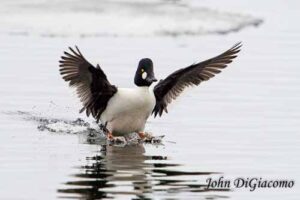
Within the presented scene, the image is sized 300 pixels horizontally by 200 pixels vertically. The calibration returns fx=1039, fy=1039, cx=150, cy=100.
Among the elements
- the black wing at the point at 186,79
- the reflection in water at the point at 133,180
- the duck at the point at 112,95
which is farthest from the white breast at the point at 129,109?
the reflection in water at the point at 133,180

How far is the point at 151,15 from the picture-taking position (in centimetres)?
2686

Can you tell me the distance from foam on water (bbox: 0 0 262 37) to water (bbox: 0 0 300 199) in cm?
162

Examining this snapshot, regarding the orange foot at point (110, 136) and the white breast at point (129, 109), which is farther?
the orange foot at point (110, 136)

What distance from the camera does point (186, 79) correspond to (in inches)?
554

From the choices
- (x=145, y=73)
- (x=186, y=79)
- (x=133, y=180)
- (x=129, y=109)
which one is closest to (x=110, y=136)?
(x=129, y=109)

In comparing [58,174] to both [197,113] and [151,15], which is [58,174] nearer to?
[197,113]

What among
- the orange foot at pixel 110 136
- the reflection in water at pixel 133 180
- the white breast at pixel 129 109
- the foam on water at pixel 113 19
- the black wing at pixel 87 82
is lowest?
the reflection in water at pixel 133 180

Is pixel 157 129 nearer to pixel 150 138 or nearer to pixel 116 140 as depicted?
pixel 150 138

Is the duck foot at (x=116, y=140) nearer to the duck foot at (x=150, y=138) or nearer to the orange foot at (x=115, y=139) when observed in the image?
the orange foot at (x=115, y=139)

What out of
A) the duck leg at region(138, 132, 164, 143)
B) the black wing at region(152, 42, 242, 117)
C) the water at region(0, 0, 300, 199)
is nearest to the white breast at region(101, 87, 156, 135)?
the duck leg at region(138, 132, 164, 143)

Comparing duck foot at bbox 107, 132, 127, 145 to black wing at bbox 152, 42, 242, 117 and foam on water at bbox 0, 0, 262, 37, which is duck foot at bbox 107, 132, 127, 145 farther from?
foam on water at bbox 0, 0, 262, 37

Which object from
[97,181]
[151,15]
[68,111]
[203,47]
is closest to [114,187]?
[97,181]

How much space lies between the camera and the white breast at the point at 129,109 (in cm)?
1285

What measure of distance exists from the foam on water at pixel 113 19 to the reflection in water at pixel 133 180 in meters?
13.3
